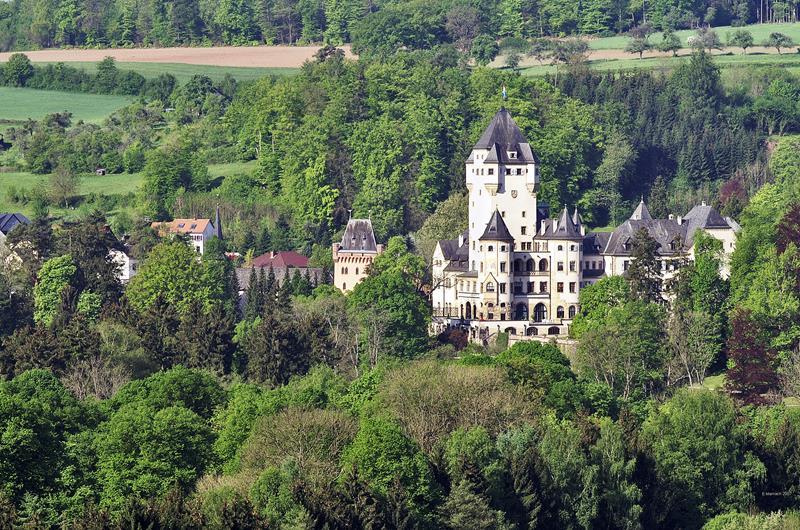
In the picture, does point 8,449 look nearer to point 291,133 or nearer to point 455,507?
point 455,507

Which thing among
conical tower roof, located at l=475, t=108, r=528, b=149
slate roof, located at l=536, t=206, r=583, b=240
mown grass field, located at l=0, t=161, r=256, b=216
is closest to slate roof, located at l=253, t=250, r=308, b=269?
conical tower roof, located at l=475, t=108, r=528, b=149

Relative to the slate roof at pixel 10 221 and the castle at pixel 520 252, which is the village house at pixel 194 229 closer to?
the slate roof at pixel 10 221

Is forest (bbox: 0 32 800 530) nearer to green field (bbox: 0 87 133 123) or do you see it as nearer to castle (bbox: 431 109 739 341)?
castle (bbox: 431 109 739 341)

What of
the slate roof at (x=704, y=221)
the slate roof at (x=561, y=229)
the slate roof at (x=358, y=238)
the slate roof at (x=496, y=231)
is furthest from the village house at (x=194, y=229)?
the slate roof at (x=704, y=221)

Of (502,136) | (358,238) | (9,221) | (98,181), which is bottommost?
(98,181)

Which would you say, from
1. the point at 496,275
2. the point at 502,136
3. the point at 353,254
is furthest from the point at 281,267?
the point at 496,275

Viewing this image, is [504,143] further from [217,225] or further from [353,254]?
[217,225]

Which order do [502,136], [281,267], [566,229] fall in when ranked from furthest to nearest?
[281,267], [502,136], [566,229]
